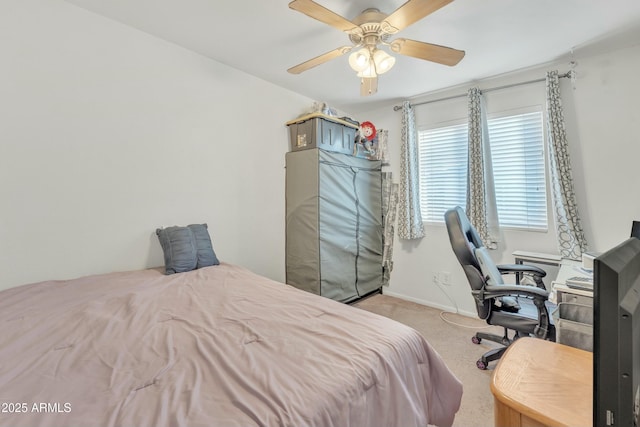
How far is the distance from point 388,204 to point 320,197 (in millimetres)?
1215

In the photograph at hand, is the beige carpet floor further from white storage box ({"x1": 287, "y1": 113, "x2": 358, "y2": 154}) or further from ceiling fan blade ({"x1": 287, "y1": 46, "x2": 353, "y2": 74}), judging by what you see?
ceiling fan blade ({"x1": 287, "y1": 46, "x2": 353, "y2": 74})

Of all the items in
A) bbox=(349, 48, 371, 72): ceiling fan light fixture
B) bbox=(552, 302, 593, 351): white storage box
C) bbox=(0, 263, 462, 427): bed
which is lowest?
bbox=(552, 302, 593, 351): white storage box

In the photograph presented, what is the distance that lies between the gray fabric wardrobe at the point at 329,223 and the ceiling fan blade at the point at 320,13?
51.5 inches

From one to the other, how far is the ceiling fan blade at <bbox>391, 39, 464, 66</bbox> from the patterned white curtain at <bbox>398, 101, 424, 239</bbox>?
1489 mm

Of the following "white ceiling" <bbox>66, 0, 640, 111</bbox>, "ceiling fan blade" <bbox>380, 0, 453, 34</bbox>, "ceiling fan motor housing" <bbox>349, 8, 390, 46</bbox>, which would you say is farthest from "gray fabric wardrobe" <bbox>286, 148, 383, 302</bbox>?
"ceiling fan blade" <bbox>380, 0, 453, 34</bbox>

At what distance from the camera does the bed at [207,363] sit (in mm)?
738

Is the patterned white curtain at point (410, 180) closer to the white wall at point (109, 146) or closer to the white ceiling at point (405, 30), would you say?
the white ceiling at point (405, 30)

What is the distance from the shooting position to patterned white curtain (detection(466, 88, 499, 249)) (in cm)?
278

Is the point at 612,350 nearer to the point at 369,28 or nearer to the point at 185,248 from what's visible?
the point at 369,28

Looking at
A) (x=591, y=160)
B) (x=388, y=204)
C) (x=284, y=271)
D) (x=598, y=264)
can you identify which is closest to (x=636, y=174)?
(x=591, y=160)

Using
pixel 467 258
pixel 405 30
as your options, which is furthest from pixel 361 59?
pixel 467 258

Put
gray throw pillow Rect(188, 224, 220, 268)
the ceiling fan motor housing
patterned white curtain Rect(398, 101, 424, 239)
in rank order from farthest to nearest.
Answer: patterned white curtain Rect(398, 101, 424, 239) < gray throw pillow Rect(188, 224, 220, 268) < the ceiling fan motor housing

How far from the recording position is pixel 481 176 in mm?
2777

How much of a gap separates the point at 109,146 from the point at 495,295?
2.82 m
